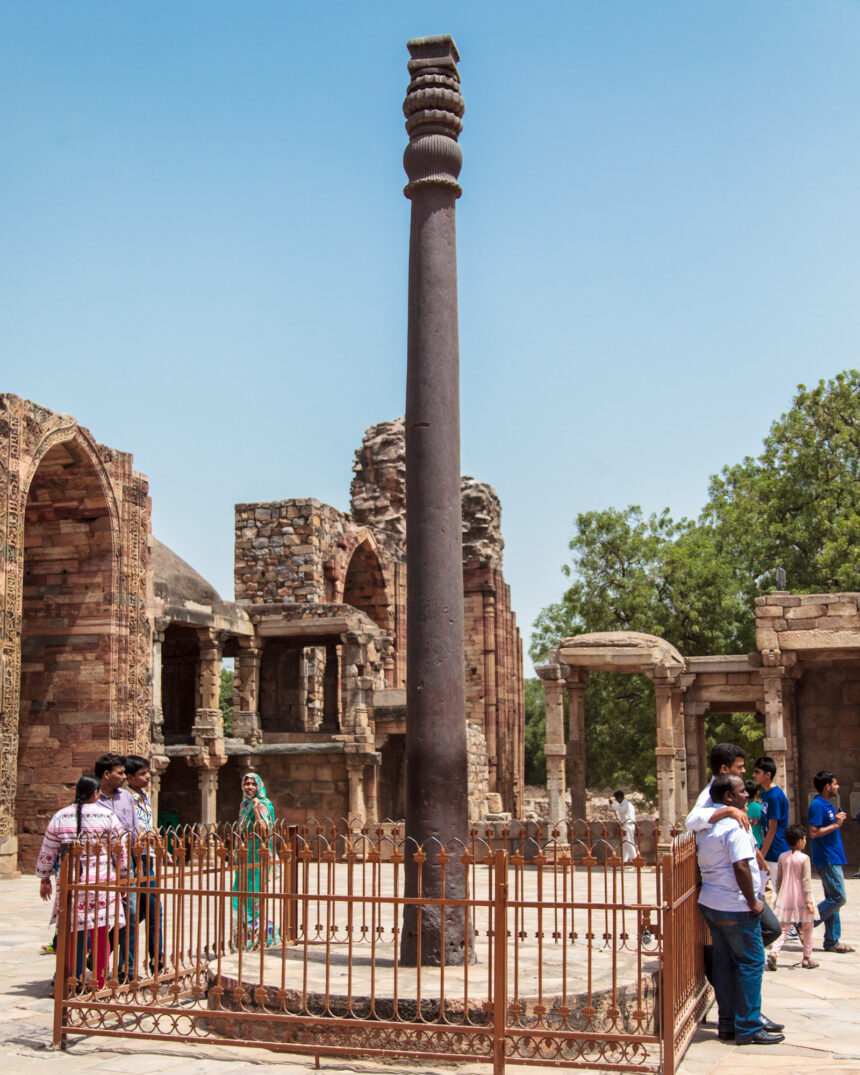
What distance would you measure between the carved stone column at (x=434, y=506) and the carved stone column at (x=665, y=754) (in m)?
10.3

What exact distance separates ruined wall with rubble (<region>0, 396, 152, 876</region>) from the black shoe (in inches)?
465

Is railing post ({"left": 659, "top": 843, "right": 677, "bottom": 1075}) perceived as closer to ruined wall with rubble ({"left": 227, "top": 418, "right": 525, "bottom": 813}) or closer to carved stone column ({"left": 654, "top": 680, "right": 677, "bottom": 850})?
carved stone column ({"left": 654, "top": 680, "right": 677, "bottom": 850})

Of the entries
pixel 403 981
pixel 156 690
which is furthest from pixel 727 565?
pixel 403 981

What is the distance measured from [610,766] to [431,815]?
22644mm

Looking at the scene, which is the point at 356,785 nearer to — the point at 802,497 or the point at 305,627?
the point at 305,627

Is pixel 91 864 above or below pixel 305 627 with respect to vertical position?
below

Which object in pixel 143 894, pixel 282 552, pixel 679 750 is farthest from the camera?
pixel 282 552

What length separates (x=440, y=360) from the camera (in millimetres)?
6953

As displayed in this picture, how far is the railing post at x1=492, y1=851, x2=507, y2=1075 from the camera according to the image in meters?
5.02

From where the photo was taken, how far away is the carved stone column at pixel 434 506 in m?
6.52

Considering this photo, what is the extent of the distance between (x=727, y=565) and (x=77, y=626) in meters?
15.8

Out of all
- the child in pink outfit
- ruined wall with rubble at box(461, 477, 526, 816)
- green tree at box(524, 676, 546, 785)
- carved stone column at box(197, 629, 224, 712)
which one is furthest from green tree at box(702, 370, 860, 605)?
green tree at box(524, 676, 546, 785)

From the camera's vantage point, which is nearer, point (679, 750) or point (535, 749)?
point (679, 750)

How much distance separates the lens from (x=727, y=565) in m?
27.4
